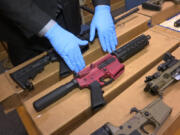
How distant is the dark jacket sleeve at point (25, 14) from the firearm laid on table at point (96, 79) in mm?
328

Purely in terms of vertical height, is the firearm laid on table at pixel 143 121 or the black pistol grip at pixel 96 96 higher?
the black pistol grip at pixel 96 96

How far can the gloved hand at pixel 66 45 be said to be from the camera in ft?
2.89

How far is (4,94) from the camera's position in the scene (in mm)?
816

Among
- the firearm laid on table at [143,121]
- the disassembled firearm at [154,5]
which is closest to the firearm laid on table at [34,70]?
the firearm laid on table at [143,121]

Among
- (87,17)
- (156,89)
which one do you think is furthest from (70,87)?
(87,17)

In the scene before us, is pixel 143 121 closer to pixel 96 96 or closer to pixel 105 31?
pixel 96 96

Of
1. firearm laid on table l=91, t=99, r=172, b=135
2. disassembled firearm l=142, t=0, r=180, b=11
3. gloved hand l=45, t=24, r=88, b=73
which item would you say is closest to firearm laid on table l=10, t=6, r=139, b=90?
gloved hand l=45, t=24, r=88, b=73

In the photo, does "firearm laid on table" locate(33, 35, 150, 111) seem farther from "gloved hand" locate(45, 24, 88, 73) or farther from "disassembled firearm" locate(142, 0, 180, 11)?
"disassembled firearm" locate(142, 0, 180, 11)

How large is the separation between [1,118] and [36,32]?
3.58 ft

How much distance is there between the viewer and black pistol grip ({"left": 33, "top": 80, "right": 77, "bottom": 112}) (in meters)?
0.72

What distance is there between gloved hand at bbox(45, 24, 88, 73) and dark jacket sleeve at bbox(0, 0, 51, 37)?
7 centimetres

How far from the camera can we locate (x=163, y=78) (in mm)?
701

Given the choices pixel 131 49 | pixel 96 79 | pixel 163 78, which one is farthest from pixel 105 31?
pixel 163 78

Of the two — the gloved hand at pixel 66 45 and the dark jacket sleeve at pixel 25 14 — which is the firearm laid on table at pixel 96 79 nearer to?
the gloved hand at pixel 66 45
